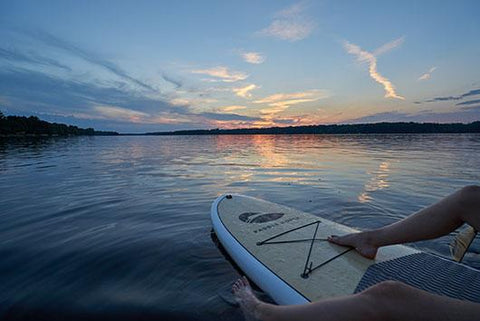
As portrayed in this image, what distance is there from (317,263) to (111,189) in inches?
328

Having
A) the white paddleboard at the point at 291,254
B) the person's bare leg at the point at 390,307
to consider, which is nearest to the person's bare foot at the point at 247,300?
the white paddleboard at the point at 291,254

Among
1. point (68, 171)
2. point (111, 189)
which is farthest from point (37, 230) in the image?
point (68, 171)

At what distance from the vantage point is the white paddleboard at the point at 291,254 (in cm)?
288

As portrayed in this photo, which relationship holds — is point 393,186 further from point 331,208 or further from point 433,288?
point 433,288

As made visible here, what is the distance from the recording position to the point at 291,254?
142 inches

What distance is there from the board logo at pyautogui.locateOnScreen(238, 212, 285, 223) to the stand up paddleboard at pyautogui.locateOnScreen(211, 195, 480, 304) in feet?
0.06

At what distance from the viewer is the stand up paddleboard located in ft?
8.79

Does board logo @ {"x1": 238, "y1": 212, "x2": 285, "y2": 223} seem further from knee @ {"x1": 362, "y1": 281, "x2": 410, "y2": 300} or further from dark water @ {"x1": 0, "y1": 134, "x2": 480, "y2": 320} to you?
knee @ {"x1": 362, "y1": 281, "x2": 410, "y2": 300}

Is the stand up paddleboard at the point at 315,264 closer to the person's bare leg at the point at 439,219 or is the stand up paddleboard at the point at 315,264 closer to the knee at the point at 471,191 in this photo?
the person's bare leg at the point at 439,219

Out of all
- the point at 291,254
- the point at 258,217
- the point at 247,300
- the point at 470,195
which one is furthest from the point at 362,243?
the point at 258,217

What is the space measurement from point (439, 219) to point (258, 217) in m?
3.03

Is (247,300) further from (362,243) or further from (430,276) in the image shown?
(430,276)

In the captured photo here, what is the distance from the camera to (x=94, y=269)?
165 inches

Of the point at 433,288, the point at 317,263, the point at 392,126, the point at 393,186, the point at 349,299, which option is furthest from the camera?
the point at 392,126
